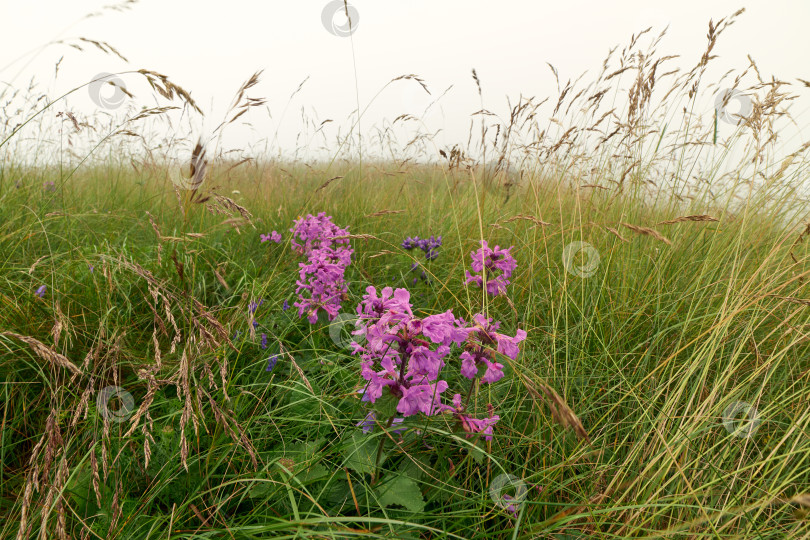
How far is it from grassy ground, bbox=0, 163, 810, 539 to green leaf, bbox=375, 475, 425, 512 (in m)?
0.01

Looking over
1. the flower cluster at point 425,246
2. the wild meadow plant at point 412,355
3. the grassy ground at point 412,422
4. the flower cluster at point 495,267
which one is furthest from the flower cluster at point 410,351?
the flower cluster at point 425,246

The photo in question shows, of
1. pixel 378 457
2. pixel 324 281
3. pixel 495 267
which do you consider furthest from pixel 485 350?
pixel 324 281

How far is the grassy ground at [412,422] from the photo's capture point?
1197 millimetres

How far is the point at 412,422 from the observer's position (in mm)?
1243

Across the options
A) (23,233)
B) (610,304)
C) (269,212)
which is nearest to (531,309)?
(610,304)

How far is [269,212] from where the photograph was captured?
3.59 m

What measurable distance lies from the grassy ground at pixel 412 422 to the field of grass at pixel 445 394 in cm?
1

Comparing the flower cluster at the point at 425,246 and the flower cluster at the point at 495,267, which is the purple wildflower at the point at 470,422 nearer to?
the flower cluster at the point at 495,267

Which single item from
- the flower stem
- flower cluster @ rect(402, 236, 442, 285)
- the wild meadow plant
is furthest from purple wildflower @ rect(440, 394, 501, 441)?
flower cluster @ rect(402, 236, 442, 285)

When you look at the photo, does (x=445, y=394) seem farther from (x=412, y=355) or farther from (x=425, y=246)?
(x=425, y=246)

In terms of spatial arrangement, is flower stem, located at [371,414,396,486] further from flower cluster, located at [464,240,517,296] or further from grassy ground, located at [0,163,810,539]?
flower cluster, located at [464,240,517,296]

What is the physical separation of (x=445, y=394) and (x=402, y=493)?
54cm

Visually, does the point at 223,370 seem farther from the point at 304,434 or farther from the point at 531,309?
the point at 531,309

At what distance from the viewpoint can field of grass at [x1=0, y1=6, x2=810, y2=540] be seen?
3.95 feet
